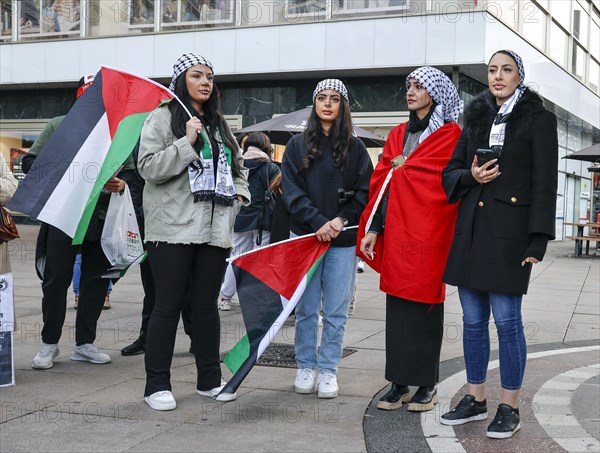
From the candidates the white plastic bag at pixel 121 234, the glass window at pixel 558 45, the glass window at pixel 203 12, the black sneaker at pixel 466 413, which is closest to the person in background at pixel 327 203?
the black sneaker at pixel 466 413

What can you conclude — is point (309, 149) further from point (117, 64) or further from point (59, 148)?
point (117, 64)

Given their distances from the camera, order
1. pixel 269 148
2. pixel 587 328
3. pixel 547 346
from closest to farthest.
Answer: pixel 547 346 < pixel 587 328 < pixel 269 148

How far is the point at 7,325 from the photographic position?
527 cm

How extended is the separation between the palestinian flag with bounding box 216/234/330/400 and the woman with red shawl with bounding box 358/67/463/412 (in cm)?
40

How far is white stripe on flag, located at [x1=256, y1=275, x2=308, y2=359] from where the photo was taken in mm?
4965

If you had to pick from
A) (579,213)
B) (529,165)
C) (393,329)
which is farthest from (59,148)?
(579,213)

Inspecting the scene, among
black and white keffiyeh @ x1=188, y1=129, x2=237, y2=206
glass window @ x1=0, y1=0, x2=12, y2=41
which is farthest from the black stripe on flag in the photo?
glass window @ x1=0, y1=0, x2=12, y2=41

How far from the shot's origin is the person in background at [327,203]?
17.1 ft

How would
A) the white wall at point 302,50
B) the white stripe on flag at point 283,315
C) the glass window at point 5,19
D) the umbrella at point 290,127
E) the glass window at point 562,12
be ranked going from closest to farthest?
the white stripe on flag at point 283,315 → the umbrella at point 290,127 → the white wall at point 302,50 → the glass window at point 5,19 → the glass window at point 562,12

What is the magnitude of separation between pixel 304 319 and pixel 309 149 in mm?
1061

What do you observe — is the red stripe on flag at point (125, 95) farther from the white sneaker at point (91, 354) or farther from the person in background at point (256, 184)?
the person in background at point (256, 184)

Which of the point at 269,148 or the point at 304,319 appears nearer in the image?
the point at 304,319

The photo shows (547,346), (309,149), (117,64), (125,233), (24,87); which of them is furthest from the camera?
(24,87)

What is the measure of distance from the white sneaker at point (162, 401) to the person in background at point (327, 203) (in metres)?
0.86
